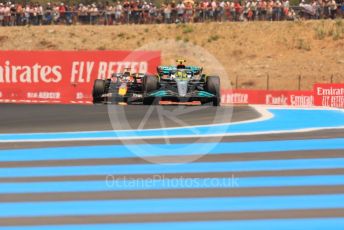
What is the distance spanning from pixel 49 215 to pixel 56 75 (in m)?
21.3

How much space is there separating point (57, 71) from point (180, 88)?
9.12m

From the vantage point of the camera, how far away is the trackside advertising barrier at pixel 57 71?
2659 cm

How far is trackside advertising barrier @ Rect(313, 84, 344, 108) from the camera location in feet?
83.4

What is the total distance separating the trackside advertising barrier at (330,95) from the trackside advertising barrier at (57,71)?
5.99 m

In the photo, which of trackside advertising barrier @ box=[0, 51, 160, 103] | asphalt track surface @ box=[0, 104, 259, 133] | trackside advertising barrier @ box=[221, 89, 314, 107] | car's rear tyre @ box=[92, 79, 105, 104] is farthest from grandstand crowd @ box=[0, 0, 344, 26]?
asphalt track surface @ box=[0, 104, 259, 133]

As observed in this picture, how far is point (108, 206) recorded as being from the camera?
6.50 meters

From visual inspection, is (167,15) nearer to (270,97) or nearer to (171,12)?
(171,12)

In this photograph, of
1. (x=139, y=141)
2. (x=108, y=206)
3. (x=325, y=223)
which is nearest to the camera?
(x=325, y=223)

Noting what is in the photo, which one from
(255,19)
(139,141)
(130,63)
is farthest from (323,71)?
(139,141)

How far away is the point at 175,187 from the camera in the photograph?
287 inches

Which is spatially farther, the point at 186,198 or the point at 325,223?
the point at 186,198

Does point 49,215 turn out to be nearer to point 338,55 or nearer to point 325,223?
point 325,223

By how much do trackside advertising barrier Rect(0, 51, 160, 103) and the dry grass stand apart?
11.8 metres

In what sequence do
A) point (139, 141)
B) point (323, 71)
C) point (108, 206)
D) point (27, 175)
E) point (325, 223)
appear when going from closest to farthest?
point (325, 223) < point (108, 206) < point (27, 175) < point (139, 141) < point (323, 71)
